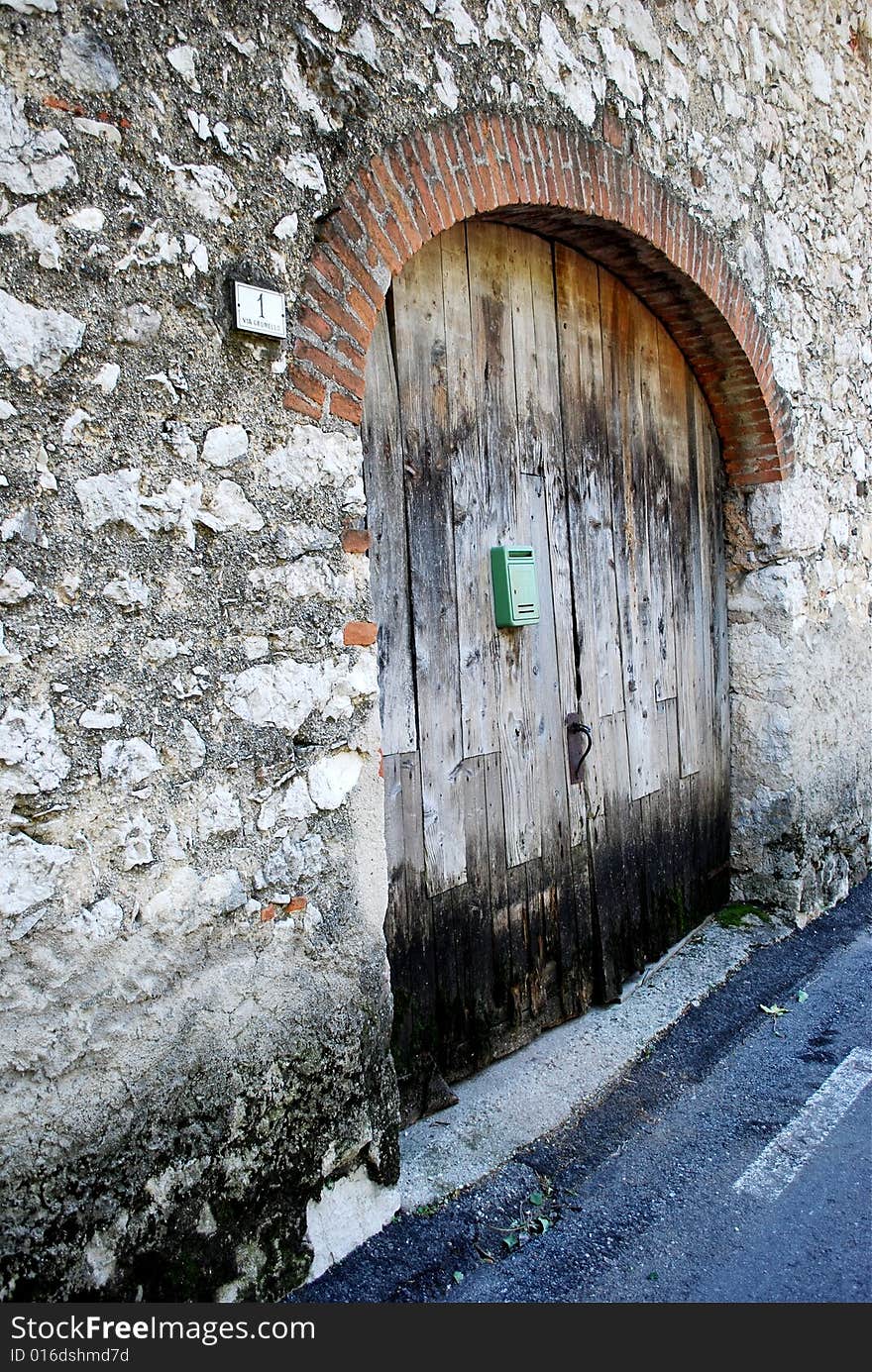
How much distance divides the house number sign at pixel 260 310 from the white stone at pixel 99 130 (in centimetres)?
34

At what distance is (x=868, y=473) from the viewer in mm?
5008

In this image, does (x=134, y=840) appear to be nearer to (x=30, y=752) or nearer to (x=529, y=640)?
(x=30, y=752)

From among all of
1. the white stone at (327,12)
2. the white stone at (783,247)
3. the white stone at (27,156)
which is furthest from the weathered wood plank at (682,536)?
the white stone at (27,156)

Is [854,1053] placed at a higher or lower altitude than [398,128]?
lower

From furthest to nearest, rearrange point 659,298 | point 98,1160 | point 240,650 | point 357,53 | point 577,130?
point 659,298, point 577,130, point 357,53, point 240,650, point 98,1160


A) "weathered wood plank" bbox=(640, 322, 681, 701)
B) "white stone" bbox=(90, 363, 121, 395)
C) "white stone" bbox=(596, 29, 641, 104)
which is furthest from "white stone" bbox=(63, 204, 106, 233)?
"weathered wood plank" bbox=(640, 322, 681, 701)

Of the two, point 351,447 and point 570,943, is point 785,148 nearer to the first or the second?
point 351,447

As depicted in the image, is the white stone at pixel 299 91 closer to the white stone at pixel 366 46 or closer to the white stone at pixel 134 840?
the white stone at pixel 366 46

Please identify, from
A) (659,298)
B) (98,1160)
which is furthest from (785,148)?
(98,1160)

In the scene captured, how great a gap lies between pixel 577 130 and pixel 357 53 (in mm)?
976

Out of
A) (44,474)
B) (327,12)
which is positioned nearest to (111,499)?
(44,474)

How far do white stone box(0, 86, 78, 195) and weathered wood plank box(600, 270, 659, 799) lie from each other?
7.32 feet

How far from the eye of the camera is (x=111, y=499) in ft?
6.14

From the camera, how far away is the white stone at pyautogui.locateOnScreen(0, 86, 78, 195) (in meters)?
1.72
